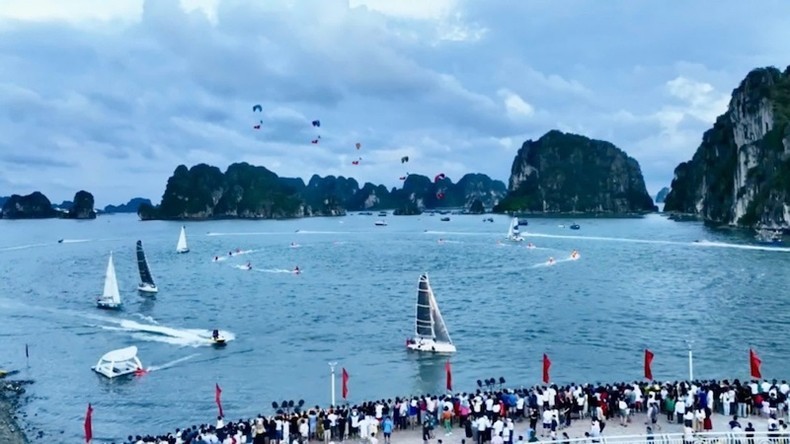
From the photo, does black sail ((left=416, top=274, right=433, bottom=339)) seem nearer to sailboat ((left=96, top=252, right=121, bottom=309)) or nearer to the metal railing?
the metal railing

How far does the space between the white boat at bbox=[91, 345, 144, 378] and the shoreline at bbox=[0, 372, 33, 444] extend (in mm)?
5066

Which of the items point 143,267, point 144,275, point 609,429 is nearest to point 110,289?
point 143,267

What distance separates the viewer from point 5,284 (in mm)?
110500

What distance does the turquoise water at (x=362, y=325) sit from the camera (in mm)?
49406

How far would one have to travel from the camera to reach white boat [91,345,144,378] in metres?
53.4

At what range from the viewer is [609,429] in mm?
30047

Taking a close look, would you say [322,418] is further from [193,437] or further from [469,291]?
[469,291]

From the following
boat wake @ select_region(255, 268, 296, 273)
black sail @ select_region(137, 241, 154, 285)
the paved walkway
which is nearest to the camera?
the paved walkway

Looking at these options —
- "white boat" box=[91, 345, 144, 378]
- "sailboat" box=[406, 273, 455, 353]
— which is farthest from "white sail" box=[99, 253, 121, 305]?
"sailboat" box=[406, 273, 455, 353]

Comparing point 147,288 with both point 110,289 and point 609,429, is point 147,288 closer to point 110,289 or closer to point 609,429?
point 110,289

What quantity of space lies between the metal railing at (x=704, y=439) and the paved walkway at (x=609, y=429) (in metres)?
2.00

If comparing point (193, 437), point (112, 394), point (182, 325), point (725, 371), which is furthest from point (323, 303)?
point (193, 437)

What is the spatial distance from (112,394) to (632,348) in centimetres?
3870

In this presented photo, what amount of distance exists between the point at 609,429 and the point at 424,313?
27199mm
